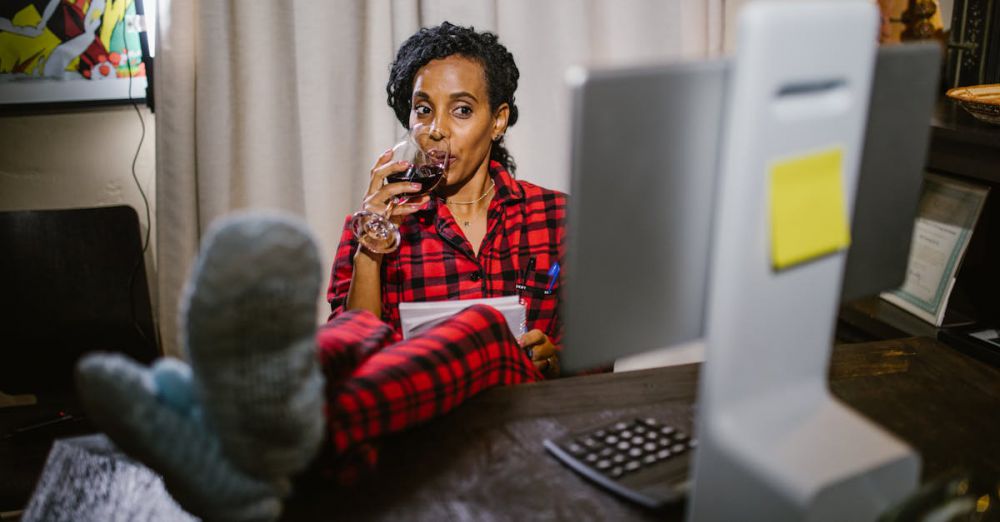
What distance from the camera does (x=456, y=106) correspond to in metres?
1.53

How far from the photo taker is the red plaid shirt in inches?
60.6

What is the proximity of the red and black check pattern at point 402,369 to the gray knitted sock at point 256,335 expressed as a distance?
127 millimetres

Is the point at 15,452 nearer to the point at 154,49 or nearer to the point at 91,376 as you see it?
the point at 154,49

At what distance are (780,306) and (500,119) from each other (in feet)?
3.39

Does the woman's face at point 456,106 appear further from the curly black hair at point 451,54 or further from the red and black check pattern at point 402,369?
the red and black check pattern at point 402,369

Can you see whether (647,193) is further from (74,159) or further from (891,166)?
(74,159)

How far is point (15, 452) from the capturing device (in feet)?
5.77

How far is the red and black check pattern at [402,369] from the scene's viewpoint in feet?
2.66

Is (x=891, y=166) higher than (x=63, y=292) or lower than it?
higher

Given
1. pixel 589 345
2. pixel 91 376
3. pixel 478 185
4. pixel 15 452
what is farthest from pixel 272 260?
pixel 15 452

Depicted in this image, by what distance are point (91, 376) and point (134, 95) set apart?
1664 mm

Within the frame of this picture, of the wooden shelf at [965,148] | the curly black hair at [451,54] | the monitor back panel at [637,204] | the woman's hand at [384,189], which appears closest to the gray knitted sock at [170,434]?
the monitor back panel at [637,204]

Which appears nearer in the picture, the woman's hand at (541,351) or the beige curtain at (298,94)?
the woman's hand at (541,351)

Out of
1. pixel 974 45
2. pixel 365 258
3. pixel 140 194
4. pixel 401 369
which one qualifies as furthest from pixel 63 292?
pixel 974 45
